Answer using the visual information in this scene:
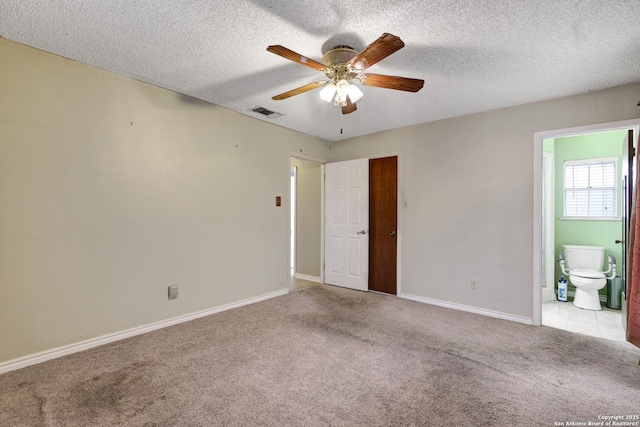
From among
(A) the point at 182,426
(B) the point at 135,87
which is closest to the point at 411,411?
(A) the point at 182,426

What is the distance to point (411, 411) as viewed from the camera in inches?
67.9

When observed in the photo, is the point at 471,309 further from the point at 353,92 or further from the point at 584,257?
the point at 353,92

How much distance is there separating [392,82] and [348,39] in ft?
1.46

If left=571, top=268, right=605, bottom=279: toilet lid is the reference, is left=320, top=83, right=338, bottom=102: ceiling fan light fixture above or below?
above

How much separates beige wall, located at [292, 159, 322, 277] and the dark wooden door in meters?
1.01

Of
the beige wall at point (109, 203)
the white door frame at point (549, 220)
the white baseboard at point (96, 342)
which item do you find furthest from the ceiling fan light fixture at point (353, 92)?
the white door frame at point (549, 220)

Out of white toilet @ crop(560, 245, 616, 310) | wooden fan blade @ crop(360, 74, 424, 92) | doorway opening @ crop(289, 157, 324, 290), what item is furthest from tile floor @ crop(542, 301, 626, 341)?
doorway opening @ crop(289, 157, 324, 290)

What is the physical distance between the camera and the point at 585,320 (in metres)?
3.31

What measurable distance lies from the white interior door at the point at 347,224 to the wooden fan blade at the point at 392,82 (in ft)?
7.23

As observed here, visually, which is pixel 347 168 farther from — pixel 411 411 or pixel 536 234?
pixel 411 411

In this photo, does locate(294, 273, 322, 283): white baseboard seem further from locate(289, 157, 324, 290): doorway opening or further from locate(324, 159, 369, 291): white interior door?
locate(324, 159, 369, 291): white interior door

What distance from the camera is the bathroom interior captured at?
12.0 feet

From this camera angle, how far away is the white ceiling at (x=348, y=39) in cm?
178

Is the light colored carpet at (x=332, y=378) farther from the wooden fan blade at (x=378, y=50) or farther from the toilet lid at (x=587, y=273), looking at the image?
the wooden fan blade at (x=378, y=50)
